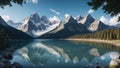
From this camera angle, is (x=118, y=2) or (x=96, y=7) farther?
(x=96, y=7)

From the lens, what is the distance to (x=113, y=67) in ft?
128

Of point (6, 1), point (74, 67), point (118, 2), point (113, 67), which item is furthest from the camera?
point (74, 67)

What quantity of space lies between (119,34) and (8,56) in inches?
4987

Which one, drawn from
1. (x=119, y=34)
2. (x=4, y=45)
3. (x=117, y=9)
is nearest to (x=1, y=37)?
(x=4, y=45)

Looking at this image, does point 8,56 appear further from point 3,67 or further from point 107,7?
point 107,7

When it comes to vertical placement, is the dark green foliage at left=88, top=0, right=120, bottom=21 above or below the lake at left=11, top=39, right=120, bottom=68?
below

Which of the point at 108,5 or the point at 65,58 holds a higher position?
the point at 65,58

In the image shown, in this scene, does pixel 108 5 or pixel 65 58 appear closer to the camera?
pixel 108 5

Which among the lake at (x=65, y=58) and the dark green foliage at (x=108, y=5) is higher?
the lake at (x=65, y=58)

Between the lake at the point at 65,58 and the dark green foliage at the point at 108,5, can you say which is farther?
the lake at the point at 65,58

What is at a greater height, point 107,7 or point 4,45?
point 4,45

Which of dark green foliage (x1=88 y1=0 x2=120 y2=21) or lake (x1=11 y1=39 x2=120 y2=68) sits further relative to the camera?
lake (x1=11 y1=39 x2=120 y2=68)

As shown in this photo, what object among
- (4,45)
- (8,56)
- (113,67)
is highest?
(4,45)

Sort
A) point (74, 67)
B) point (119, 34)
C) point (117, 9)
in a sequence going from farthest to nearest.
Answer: point (119, 34), point (74, 67), point (117, 9)
